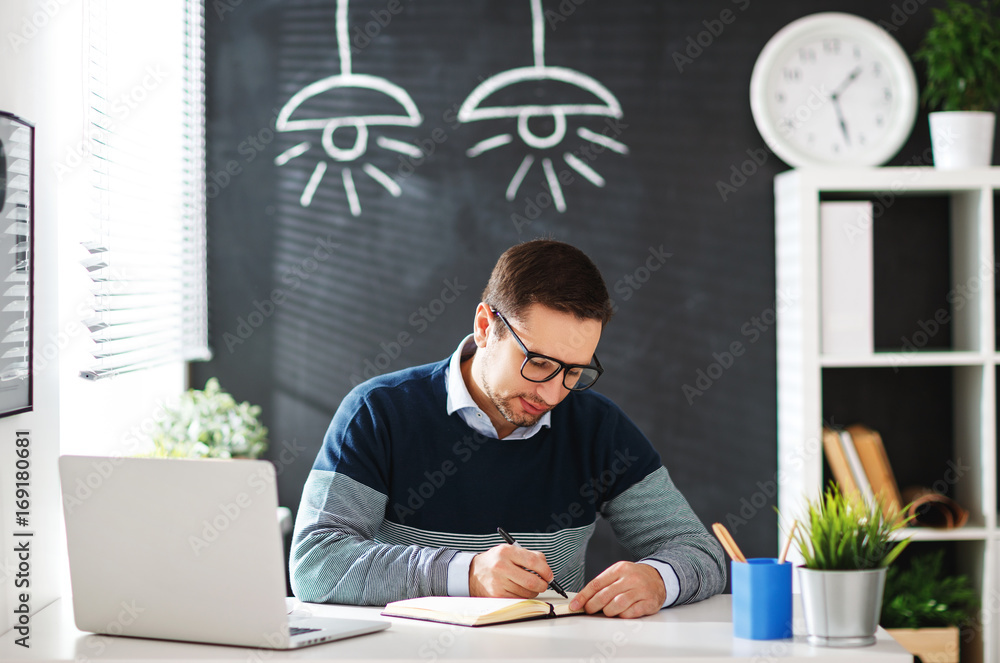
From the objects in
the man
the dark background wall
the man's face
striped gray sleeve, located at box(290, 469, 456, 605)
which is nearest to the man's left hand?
the man

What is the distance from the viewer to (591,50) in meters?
2.90

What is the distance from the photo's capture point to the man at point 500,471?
62.6 inches

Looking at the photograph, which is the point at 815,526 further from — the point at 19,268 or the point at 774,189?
the point at 774,189

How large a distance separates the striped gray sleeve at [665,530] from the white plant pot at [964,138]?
1.50 m

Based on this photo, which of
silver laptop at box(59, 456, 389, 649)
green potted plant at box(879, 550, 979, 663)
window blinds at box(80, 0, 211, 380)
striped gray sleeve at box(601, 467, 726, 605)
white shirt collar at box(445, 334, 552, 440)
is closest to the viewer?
silver laptop at box(59, 456, 389, 649)

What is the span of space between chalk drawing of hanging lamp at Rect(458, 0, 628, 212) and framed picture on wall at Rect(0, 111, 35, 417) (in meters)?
1.51

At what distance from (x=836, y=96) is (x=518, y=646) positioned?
2178mm

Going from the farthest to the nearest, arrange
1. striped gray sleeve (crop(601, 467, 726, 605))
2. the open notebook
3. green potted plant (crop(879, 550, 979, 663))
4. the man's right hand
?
green potted plant (crop(879, 550, 979, 663)), striped gray sleeve (crop(601, 467, 726, 605)), the man's right hand, the open notebook

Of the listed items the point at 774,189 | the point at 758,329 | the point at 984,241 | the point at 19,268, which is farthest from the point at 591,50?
the point at 19,268

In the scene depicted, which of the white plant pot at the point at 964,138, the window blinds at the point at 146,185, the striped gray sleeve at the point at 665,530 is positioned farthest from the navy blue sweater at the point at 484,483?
the white plant pot at the point at 964,138

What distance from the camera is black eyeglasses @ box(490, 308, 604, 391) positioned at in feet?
5.59

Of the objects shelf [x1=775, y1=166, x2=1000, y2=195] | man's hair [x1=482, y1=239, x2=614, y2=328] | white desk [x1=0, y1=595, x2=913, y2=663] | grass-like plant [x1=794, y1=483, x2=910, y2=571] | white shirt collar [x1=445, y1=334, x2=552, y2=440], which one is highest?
shelf [x1=775, y1=166, x2=1000, y2=195]

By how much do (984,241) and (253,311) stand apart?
7.09 feet

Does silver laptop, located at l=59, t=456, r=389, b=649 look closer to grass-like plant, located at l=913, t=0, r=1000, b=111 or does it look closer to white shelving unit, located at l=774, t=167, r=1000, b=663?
white shelving unit, located at l=774, t=167, r=1000, b=663
